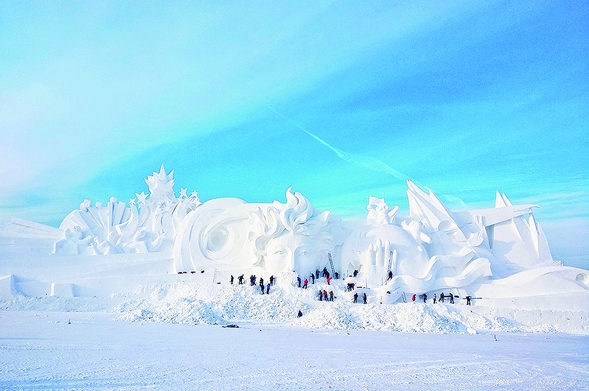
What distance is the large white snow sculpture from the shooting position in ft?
66.6

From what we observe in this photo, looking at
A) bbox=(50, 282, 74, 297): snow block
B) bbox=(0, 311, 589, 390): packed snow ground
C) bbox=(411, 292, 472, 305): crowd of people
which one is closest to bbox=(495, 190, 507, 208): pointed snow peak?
bbox=(411, 292, 472, 305): crowd of people

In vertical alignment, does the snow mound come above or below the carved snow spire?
below

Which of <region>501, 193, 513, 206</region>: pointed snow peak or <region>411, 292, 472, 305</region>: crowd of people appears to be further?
<region>501, 193, 513, 206</region>: pointed snow peak

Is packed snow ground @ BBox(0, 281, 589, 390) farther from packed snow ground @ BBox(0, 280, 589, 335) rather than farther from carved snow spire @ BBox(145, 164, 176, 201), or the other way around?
carved snow spire @ BBox(145, 164, 176, 201)

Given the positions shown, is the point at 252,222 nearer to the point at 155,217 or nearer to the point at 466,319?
the point at 155,217

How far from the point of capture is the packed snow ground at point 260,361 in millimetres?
5855

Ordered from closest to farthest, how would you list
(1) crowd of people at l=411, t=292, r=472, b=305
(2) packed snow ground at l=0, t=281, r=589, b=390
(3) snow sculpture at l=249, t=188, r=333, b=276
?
(2) packed snow ground at l=0, t=281, r=589, b=390, (1) crowd of people at l=411, t=292, r=472, b=305, (3) snow sculpture at l=249, t=188, r=333, b=276

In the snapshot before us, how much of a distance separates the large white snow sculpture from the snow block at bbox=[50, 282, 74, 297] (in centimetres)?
380

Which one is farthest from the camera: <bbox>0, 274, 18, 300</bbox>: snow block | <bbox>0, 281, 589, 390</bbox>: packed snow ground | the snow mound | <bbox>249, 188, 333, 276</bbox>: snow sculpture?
<bbox>249, 188, 333, 276</bbox>: snow sculpture

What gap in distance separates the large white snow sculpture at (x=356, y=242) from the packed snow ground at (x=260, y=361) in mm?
8792

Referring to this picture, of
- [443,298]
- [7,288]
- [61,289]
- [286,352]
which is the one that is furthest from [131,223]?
[286,352]

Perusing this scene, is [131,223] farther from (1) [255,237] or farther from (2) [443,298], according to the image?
(2) [443,298]

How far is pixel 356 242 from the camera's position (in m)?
21.3

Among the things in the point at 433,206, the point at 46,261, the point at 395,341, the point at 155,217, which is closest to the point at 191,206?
the point at 155,217
